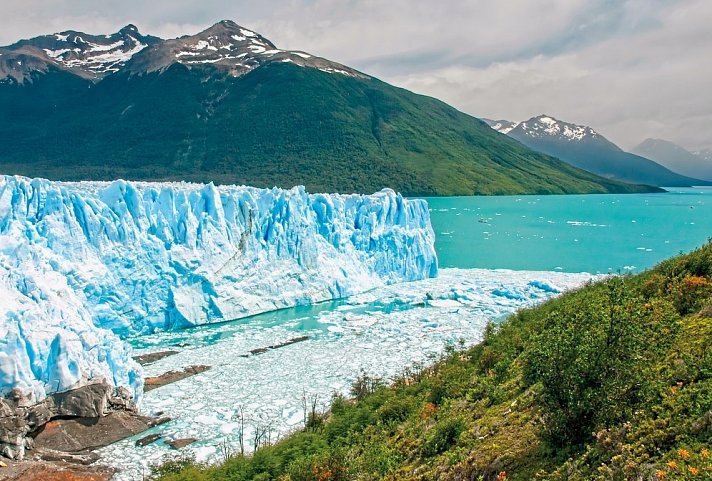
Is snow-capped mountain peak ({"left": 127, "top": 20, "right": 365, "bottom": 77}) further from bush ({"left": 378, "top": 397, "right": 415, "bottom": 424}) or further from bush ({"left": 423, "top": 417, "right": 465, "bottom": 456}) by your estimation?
bush ({"left": 423, "top": 417, "right": 465, "bottom": 456})

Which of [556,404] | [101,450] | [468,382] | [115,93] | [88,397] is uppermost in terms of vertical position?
[115,93]

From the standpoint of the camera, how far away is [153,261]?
2412 centimetres

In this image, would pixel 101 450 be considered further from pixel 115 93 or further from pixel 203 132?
pixel 115 93

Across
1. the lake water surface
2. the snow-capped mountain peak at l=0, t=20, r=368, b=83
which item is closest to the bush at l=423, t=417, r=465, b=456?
the lake water surface

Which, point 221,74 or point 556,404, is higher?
point 221,74

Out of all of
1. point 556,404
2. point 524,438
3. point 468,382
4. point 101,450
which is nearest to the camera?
point 556,404

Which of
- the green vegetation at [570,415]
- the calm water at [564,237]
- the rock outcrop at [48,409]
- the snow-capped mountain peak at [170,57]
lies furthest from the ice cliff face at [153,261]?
the snow-capped mountain peak at [170,57]

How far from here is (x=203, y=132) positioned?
452 feet

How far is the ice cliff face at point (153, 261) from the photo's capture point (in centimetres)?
1463

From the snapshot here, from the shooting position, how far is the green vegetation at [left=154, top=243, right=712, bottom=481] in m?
5.41

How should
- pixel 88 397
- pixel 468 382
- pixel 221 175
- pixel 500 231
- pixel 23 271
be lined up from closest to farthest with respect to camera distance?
pixel 468 382
pixel 88 397
pixel 23 271
pixel 500 231
pixel 221 175

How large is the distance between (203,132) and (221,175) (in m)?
26.2

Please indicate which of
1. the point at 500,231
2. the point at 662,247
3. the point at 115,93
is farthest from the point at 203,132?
the point at 662,247

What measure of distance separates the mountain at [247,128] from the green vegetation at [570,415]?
10205 centimetres
